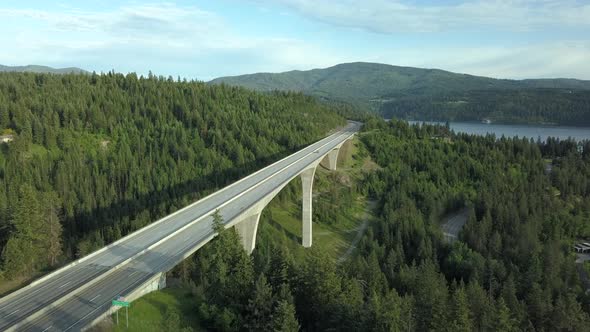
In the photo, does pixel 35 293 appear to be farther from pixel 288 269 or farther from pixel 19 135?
pixel 19 135

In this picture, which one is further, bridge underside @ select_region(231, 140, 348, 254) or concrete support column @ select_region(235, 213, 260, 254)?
concrete support column @ select_region(235, 213, 260, 254)

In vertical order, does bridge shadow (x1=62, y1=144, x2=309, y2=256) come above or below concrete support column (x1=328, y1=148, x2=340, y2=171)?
below

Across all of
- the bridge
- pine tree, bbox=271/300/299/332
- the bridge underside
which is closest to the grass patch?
the bridge

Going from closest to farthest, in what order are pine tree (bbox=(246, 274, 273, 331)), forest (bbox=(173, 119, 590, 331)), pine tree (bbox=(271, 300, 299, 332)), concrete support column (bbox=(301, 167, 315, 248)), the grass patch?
1. pine tree (bbox=(271, 300, 299, 332))
2. the grass patch
3. pine tree (bbox=(246, 274, 273, 331))
4. forest (bbox=(173, 119, 590, 331))
5. concrete support column (bbox=(301, 167, 315, 248))

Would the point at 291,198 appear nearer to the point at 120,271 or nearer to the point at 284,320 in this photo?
the point at 120,271

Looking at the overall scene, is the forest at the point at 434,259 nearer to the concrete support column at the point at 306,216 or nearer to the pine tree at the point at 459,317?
the pine tree at the point at 459,317

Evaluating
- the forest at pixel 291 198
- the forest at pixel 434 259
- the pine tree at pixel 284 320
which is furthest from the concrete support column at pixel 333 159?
the pine tree at pixel 284 320

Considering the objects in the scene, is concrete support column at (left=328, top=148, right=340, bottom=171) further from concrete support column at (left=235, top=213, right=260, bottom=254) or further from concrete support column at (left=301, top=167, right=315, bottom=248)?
concrete support column at (left=235, top=213, right=260, bottom=254)
